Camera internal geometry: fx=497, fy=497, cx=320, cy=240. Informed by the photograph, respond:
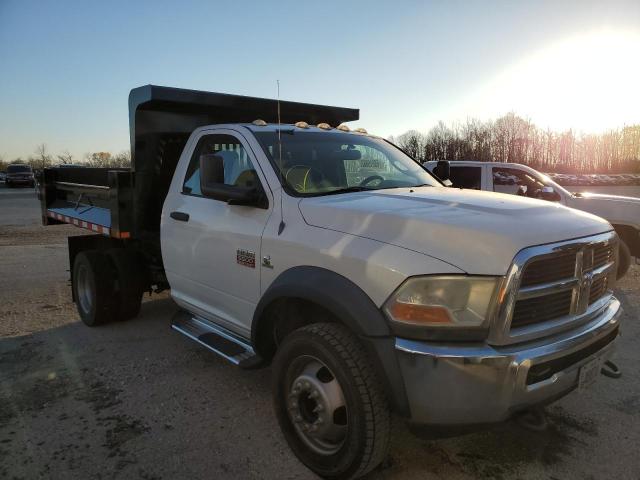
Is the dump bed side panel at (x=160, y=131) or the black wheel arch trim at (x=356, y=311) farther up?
the dump bed side panel at (x=160, y=131)

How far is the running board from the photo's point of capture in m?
3.35

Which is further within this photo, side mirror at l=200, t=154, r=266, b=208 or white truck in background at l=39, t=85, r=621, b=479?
side mirror at l=200, t=154, r=266, b=208

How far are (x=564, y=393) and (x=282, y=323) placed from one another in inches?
65.5

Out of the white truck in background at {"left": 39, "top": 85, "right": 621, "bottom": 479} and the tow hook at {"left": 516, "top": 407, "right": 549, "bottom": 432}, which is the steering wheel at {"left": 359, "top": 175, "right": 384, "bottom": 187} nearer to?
the white truck in background at {"left": 39, "top": 85, "right": 621, "bottom": 479}

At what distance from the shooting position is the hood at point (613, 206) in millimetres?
7402

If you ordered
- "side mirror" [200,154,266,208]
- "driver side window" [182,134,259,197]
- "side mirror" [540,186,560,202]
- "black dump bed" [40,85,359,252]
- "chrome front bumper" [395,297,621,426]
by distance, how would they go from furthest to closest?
"side mirror" [540,186,560,202] → "black dump bed" [40,85,359,252] → "driver side window" [182,134,259,197] → "side mirror" [200,154,266,208] → "chrome front bumper" [395,297,621,426]

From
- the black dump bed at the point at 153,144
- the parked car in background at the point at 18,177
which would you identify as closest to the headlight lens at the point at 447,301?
the black dump bed at the point at 153,144

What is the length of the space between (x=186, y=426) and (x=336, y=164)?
2125 mm

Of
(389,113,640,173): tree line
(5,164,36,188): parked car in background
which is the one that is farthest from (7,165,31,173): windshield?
(389,113,640,173): tree line

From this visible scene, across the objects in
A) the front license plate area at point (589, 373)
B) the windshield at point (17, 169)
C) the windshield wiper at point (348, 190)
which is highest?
the windshield at point (17, 169)

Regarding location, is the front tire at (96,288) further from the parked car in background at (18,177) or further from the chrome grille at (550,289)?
the parked car in background at (18,177)

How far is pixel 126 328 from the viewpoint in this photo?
17.6 feet

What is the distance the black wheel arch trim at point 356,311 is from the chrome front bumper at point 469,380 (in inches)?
2.0

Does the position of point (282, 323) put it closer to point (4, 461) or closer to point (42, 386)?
point (4, 461)
